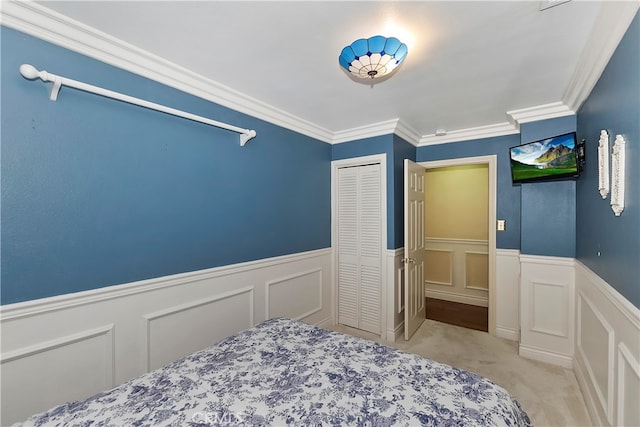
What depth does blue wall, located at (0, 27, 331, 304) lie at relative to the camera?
1327 mm

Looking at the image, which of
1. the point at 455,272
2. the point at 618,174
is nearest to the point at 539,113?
the point at 618,174

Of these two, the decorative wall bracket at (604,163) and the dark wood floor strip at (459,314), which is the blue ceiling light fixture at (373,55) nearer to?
the decorative wall bracket at (604,163)

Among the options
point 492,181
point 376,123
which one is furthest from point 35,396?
point 492,181

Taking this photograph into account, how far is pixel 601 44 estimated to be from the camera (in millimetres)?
1510

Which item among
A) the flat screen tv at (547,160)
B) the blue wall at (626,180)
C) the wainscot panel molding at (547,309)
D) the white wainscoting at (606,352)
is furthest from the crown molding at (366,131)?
the white wainscoting at (606,352)

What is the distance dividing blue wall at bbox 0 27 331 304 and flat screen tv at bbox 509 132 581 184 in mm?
2513

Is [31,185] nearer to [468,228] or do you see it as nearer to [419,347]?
[419,347]

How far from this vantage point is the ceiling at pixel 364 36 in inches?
53.4

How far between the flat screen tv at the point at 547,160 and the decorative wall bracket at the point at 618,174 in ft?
3.53

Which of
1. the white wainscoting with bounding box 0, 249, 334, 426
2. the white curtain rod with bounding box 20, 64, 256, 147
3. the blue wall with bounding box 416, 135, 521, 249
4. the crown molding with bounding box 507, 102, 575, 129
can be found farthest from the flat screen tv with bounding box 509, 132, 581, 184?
the white curtain rod with bounding box 20, 64, 256, 147

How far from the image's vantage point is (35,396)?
1.36 m

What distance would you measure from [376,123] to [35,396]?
3.30 metres

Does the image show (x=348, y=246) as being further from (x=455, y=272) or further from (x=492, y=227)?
(x=455, y=272)

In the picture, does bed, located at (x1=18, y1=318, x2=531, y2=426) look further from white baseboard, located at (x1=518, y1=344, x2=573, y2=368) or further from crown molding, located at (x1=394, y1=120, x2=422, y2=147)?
crown molding, located at (x1=394, y1=120, x2=422, y2=147)
